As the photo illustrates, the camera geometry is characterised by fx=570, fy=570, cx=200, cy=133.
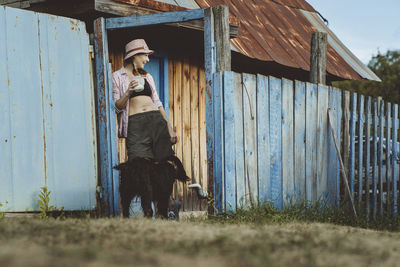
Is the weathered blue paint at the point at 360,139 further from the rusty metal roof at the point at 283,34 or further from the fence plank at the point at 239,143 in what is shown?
the fence plank at the point at 239,143

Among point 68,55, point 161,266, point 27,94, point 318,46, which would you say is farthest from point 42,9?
point 161,266

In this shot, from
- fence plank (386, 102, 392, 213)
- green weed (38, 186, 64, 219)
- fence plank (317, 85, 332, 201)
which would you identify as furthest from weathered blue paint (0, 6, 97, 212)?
fence plank (386, 102, 392, 213)

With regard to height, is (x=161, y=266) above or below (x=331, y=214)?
above

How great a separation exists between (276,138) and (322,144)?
1027mm

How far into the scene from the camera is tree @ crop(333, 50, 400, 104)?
98.4 ft

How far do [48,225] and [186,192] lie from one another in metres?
4.58

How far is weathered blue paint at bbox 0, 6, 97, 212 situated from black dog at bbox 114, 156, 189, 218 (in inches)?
20.6

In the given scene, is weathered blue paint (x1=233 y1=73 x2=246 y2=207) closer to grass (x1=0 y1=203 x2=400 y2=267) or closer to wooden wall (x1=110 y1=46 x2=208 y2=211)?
wooden wall (x1=110 y1=46 x2=208 y2=211)

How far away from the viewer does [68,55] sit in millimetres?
5648

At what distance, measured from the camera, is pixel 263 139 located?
20.5ft

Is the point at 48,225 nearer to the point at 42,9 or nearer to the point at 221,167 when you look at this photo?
the point at 221,167

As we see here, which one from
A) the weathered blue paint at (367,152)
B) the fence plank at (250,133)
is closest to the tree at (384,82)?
the weathered blue paint at (367,152)

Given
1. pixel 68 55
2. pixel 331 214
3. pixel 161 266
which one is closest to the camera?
pixel 161 266

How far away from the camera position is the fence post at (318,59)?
727 centimetres
